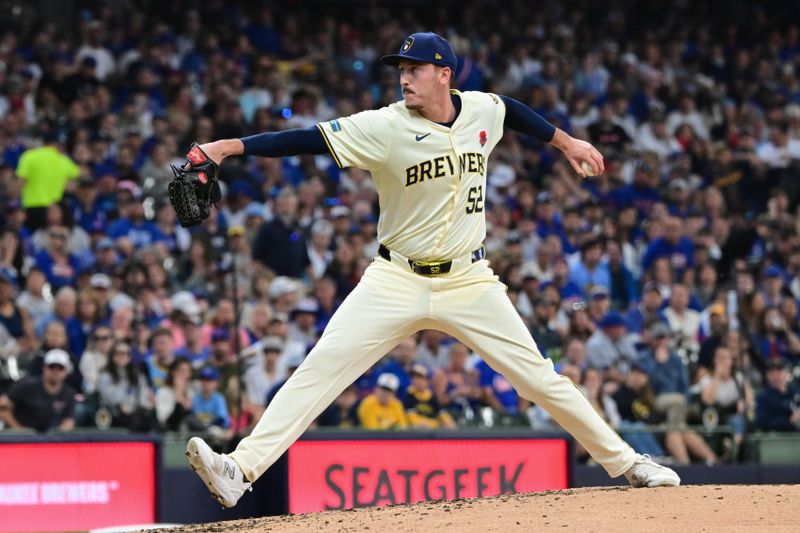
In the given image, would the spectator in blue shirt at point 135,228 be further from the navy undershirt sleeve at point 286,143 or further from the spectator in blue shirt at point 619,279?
the navy undershirt sleeve at point 286,143

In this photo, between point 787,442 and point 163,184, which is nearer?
point 787,442

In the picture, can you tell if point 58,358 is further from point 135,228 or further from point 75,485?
point 135,228

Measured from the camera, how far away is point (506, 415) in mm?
11906

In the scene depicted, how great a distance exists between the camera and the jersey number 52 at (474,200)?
6.76 meters

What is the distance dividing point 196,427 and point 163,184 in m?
4.00

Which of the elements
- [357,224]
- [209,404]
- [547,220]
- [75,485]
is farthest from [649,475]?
[547,220]

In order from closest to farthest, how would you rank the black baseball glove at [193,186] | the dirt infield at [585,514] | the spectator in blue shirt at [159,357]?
the dirt infield at [585,514] < the black baseball glove at [193,186] < the spectator in blue shirt at [159,357]

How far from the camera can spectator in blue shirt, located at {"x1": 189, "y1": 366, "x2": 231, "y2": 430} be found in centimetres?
1113

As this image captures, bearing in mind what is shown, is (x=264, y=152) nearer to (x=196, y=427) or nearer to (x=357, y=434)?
(x=357, y=434)

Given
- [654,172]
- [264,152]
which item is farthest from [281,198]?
[264,152]

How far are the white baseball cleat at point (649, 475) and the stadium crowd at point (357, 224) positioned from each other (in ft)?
13.5

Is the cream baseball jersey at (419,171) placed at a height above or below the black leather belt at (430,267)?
above

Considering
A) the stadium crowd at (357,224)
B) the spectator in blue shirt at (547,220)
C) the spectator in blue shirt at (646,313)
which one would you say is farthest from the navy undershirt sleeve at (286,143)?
the spectator in blue shirt at (547,220)

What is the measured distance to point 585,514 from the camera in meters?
6.28
